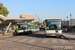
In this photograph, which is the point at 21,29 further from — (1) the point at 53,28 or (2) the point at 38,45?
(2) the point at 38,45

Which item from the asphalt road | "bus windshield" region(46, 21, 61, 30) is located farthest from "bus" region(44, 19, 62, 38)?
the asphalt road

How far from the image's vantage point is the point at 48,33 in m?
20.8

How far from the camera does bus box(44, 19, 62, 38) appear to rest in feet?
68.0

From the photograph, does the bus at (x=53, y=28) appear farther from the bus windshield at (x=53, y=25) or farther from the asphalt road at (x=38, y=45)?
the asphalt road at (x=38, y=45)

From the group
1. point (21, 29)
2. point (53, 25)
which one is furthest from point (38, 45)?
point (21, 29)

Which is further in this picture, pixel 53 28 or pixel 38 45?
pixel 53 28

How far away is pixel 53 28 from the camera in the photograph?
20781mm

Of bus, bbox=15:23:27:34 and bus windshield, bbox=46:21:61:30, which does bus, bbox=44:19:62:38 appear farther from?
bus, bbox=15:23:27:34

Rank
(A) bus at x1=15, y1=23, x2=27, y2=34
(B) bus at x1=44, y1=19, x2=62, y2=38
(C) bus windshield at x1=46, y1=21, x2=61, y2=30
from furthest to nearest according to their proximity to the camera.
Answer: (A) bus at x1=15, y1=23, x2=27, y2=34
(C) bus windshield at x1=46, y1=21, x2=61, y2=30
(B) bus at x1=44, y1=19, x2=62, y2=38

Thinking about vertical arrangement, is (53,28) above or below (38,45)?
above

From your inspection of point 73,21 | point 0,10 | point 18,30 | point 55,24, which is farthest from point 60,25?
point 73,21

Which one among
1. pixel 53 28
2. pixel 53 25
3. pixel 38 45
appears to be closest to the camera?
pixel 38 45

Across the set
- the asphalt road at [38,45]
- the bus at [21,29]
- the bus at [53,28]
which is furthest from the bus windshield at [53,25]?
the bus at [21,29]

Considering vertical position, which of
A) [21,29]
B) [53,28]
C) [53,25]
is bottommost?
[21,29]
